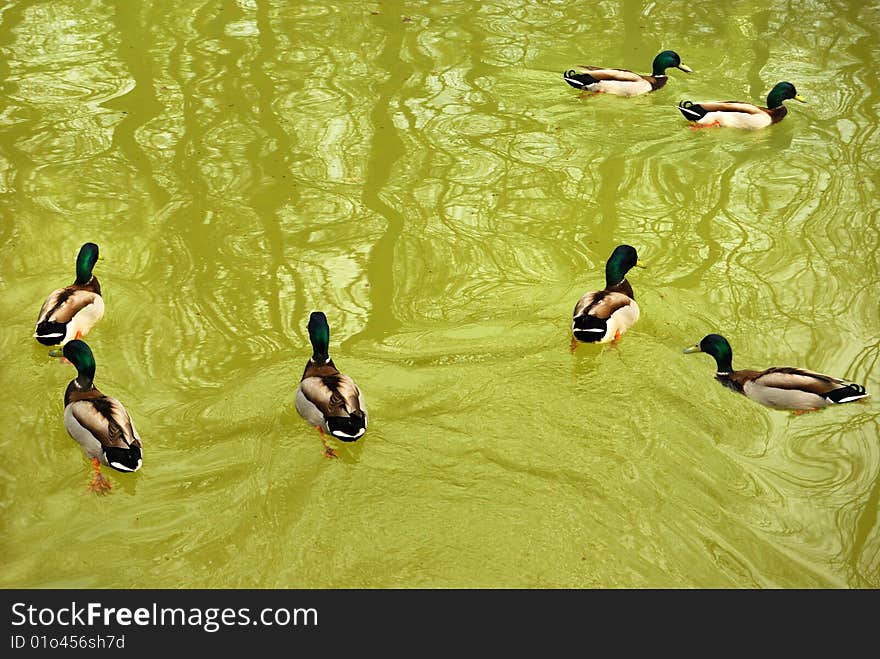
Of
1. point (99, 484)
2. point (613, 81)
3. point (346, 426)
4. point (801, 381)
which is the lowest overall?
point (99, 484)

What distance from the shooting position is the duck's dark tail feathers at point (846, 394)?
178 inches

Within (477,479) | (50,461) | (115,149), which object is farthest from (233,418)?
(115,149)

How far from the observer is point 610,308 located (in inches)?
196

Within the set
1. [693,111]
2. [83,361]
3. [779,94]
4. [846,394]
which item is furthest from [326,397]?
[779,94]

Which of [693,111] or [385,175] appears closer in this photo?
[385,175]

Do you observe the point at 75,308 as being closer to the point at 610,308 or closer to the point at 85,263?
the point at 85,263

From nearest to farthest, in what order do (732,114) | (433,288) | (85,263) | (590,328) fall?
(590,328) < (85,263) < (433,288) < (732,114)

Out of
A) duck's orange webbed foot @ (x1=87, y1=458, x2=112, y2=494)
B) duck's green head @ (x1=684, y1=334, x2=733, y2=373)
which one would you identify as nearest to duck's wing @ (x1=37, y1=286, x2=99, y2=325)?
duck's orange webbed foot @ (x1=87, y1=458, x2=112, y2=494)

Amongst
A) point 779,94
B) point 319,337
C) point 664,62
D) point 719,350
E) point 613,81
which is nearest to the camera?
point 319,337

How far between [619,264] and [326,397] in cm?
190

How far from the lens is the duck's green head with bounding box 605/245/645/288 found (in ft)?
17.3

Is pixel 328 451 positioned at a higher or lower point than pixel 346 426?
lower

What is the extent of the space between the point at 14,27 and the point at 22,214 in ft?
11.7

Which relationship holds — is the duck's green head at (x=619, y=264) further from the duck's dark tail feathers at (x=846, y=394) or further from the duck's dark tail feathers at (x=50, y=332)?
the duck's dark tail feathers at (x=50, y=332)
